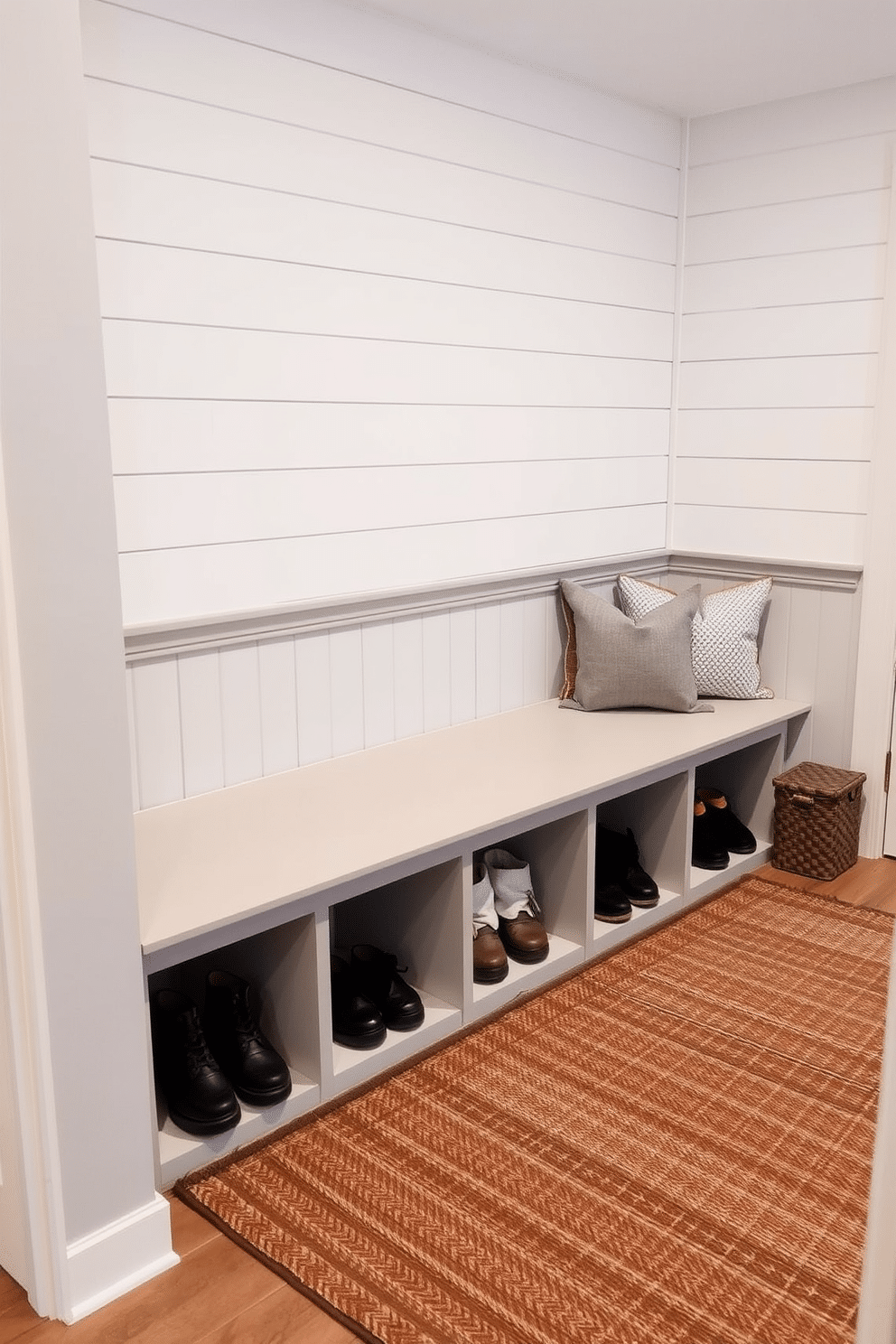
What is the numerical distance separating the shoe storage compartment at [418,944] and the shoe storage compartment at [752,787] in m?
1.19

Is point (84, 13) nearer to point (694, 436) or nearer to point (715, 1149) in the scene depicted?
point (694, 436)

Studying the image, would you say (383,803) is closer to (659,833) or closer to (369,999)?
(369,999)

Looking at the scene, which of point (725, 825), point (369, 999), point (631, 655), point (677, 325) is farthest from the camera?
point (677, 325)

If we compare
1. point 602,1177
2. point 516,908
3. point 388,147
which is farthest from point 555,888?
point 388,147

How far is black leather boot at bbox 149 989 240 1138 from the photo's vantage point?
2.14m

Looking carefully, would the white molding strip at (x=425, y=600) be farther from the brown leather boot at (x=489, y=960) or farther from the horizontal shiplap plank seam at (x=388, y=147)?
the horizontal shiplap plank seam at (x=388, y=147)

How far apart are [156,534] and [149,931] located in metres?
0.92

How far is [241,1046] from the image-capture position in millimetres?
2268

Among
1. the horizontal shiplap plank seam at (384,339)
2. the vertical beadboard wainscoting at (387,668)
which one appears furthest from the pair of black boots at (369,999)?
the horizontal shiplap plank seam at (384,339)

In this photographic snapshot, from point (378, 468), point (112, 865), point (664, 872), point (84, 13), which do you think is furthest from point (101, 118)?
point (664, 872)

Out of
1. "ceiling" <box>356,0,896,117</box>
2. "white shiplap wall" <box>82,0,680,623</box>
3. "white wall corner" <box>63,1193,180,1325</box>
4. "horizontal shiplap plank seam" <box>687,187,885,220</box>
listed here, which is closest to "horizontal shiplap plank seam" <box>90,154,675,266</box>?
"white shiplap wall" <box>82,0,680,623</box>

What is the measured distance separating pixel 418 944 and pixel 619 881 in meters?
0.78

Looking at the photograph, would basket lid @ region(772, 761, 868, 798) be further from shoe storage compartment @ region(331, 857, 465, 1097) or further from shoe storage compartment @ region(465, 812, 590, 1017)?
shoe storage compartment @ region(331, 857, 465, 1097)

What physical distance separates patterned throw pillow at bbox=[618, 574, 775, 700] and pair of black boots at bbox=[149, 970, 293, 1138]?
187 centimetres
